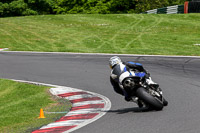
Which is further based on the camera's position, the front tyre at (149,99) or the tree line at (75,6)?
the tree line at (75,6)

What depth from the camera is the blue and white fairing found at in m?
9.71

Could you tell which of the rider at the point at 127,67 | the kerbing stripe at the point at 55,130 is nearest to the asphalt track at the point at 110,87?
the kerbing stripe at the point at 55,130

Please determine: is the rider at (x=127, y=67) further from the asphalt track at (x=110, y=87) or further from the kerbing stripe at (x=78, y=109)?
the kerbing stripe at (x=78, y=109)

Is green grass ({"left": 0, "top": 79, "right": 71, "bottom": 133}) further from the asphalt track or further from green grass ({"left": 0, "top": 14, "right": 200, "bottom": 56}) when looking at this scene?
green grass ({"left": 0, "top": 14, "right": 200, "bottom": 56})

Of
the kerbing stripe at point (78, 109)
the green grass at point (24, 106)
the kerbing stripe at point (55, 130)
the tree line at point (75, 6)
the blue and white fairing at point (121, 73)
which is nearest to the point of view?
the kerbing stripe at point (55, 130)

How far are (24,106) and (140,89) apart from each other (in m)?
3.71

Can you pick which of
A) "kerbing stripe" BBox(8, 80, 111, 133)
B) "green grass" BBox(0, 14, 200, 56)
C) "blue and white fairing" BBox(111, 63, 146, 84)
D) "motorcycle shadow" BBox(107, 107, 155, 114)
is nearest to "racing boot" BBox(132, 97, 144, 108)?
"motorcycle shadow" BBox(107, 107, 155, 114)

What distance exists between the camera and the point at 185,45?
87.2ft

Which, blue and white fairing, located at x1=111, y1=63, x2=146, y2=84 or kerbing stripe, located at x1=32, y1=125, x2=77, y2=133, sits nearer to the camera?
kerbing stripe, located at x1=32, y1=125, x2=77, y2=133

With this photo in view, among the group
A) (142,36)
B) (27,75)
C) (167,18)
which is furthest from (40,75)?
(167,18)

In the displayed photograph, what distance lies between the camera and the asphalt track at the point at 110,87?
27.5 feet

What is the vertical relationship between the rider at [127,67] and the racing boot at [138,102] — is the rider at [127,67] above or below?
above

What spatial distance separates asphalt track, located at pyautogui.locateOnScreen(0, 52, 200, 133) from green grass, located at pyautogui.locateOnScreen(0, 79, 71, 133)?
50.3 inches

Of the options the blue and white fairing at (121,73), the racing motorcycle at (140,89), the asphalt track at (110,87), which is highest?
the blue and white fairing at (121,73)
